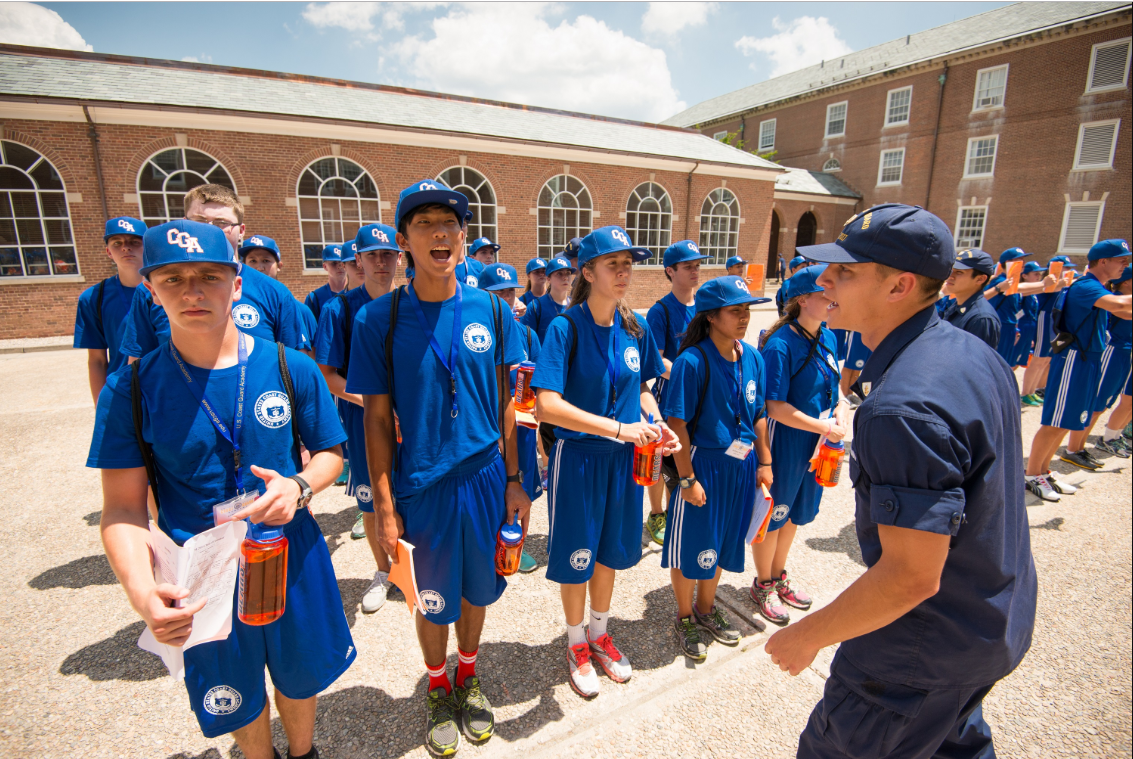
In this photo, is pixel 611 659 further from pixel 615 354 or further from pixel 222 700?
pixel 222 700

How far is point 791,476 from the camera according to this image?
3.27 metres

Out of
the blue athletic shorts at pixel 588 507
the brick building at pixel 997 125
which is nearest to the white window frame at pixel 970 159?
the brick building at pixel 997 125

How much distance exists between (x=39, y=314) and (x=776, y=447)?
17.3 metres

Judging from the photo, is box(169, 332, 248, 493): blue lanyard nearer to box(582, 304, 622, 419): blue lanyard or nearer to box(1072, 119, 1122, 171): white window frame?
box(582, 304, 622, 419): blue lanyard

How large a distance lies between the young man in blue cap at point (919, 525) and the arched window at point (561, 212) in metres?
17.0

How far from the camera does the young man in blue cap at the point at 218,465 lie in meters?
1.64

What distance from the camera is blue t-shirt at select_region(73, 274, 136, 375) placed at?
3.73 m

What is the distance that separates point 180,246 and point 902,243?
2.25 m

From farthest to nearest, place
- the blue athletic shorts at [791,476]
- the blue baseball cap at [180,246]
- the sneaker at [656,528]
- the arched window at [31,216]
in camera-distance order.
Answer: the arched window at [31,216], the sneaker at [656,528], the blue athletic shorts at [791,476], the blue baseball cap at [180,246]

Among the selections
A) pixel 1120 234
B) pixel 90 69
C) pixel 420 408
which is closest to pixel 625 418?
pixel 420 408

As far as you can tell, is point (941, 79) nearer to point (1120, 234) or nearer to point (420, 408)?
point (1120, 234)

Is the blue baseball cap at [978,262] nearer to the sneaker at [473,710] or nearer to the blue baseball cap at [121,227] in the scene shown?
the sneaker at [473,710]

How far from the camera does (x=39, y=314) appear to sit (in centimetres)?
1230

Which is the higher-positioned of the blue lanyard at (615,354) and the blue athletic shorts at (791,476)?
the blue lanyard at (615,354)
